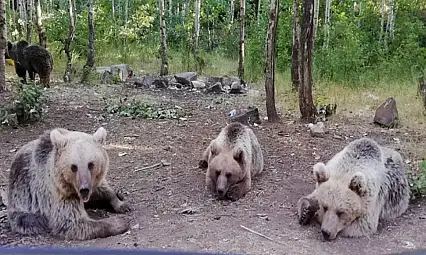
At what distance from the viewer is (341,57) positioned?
11664 mm

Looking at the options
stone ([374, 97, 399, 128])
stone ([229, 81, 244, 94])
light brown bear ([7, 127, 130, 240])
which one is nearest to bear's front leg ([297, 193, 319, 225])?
light brown bear ([7, 127, 130, 240])

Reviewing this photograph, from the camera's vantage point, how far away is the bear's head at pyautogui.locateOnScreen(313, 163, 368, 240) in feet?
13.3

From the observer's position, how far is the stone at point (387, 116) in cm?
794

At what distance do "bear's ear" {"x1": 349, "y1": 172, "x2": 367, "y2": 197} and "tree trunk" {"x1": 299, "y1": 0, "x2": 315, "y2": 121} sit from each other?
3.72m

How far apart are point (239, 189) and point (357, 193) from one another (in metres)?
1.22

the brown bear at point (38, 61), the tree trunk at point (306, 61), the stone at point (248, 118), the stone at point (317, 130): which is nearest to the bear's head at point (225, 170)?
the stone at point (317, 130)

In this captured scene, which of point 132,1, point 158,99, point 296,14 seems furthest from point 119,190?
point 132,1

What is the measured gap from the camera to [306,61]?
7.82 m

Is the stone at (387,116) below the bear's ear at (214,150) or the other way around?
below

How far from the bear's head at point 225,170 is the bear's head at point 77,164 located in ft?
4.16

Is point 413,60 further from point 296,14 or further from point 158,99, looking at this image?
point 158,99

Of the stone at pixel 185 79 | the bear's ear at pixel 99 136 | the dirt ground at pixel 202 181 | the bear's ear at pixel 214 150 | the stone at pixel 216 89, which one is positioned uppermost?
the bear's ear at pixel 99 136

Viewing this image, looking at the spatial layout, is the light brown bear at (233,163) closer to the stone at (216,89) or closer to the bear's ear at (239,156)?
the bear's ear at (239,156)

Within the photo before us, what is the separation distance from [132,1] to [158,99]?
14.9 metres
